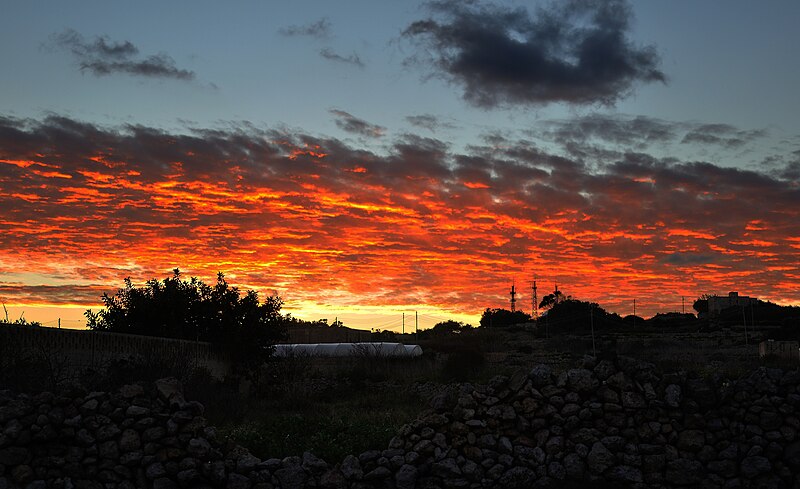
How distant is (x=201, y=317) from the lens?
37250 mm

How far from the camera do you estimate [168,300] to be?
36469 millimetres

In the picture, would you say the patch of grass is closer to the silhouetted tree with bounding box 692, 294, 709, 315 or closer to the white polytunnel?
the white polytunnel

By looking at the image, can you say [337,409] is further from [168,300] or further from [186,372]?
[168,300]

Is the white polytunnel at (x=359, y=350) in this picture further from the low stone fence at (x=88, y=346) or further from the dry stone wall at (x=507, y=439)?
the dry stone wall at (x=507, y=439)

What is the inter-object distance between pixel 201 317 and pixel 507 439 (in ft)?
79.8

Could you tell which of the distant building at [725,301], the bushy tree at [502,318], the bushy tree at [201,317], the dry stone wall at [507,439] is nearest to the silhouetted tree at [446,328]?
the bushy tree at [502,318]

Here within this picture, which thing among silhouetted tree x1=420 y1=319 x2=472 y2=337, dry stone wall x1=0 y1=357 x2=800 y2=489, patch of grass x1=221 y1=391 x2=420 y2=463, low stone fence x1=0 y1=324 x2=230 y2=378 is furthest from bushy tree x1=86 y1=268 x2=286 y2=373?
silhouetted tree x1=420 y1=319 x2=472 y2=337

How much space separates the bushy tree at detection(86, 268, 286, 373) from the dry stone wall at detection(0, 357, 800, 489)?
21.3m

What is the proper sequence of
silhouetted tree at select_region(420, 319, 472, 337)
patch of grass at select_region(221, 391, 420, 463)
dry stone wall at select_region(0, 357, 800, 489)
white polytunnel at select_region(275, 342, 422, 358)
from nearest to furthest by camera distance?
dry stone wall at select_region(0, 357, 800, 489)
patch of grass at select_region(221, 391, 420, 463)
white polytunnel at select_region(275, 342, 422, 358)
silhouetted tree at select_region(420, 319, 472, 337)

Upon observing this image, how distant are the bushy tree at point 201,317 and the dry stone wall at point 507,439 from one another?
2126cm

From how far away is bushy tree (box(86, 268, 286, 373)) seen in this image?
36.2 metres

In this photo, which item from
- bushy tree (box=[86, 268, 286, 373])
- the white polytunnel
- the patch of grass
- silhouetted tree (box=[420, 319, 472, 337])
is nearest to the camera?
the patch of grass

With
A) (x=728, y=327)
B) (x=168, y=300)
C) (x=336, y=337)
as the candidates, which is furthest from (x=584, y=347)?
(x=168, y=300)

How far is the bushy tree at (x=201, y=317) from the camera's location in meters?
36.2
